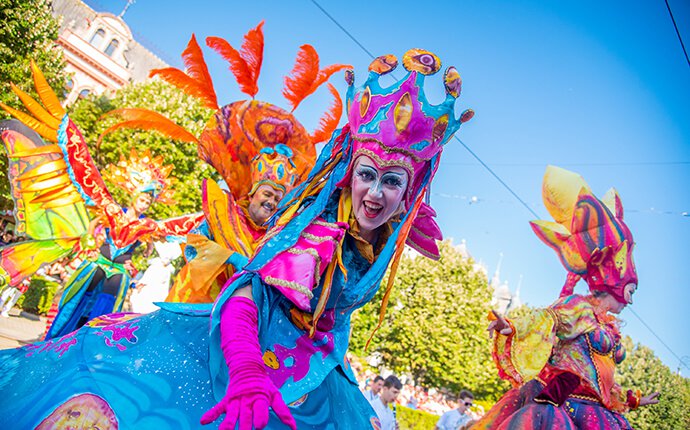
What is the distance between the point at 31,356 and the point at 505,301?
70952 millimetres

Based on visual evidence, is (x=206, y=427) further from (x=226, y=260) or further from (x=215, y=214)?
(x=215, y=214)

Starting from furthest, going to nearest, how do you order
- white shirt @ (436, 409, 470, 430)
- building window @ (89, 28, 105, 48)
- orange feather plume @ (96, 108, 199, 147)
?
1. building window @ (89, 28, 105, 48)
2. white shirt @ (436, 409, 470, 430)
3. orange feather plume @ (96, 108, 199, 147)

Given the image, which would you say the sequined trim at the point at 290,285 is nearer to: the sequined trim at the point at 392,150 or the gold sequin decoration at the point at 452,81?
the sequined trim at the point at 392,150

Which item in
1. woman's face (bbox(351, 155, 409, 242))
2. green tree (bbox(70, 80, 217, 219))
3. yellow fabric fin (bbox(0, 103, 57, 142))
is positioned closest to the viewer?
woman's face (bbox(351, 155, 409, 242))

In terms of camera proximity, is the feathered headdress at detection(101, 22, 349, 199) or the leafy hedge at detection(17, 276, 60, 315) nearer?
the feathered headdress at detection(101, 22, 349, 199)

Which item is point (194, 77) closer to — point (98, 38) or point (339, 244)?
point (339, 244)

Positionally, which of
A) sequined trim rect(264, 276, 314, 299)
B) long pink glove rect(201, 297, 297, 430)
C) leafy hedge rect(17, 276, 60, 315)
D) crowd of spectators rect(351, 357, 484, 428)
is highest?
sequined trim rect(264, 276, 314, 299)

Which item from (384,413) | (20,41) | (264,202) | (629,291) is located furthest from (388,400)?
(20,41)

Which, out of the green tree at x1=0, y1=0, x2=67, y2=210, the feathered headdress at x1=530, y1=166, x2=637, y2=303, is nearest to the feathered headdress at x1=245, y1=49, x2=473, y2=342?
the feathered headdress at x1=530, y1=166, x2=637, y2=303

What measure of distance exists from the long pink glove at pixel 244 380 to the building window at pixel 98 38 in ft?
119

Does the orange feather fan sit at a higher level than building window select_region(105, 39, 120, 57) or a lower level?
lower

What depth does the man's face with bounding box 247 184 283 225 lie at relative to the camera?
3.53 m

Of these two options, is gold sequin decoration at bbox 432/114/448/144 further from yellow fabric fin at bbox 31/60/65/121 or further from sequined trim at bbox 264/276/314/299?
yellow fabric fin at bbox 31/60/65/121

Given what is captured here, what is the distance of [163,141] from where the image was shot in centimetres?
1772
